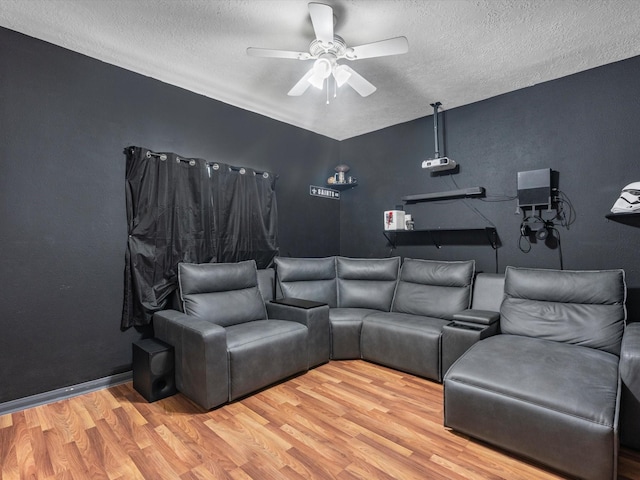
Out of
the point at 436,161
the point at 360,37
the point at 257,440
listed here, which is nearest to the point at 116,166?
the point at 360,37

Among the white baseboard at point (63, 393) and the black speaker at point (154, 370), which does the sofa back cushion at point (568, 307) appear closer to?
the black speaker at point (154, 370)

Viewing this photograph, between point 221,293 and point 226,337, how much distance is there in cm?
65

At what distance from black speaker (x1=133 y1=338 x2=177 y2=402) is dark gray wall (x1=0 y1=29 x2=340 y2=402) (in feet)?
1.20

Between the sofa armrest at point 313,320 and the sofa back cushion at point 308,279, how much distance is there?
1.16 ft

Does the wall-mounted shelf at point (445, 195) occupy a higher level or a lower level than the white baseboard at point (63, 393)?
higher

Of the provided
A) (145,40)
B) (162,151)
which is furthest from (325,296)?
→ (145,40)

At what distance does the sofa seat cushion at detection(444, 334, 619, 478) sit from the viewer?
4.82 feet

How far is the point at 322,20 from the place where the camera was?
186 centimetres

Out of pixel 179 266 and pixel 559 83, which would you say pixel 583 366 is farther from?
pixel 179 266

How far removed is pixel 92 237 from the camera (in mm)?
2549

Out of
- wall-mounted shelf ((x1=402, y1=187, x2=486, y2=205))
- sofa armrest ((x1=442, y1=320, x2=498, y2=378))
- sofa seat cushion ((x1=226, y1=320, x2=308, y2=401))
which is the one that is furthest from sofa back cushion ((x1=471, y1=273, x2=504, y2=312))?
sofa seat cushion ((x1=226, y1=320, x2=308, y2=401))

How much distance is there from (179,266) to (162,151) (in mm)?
1096

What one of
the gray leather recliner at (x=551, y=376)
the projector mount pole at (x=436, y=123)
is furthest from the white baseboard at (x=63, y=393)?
the projector mount pole at (x=436, y=123)

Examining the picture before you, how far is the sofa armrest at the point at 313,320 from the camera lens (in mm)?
2888
